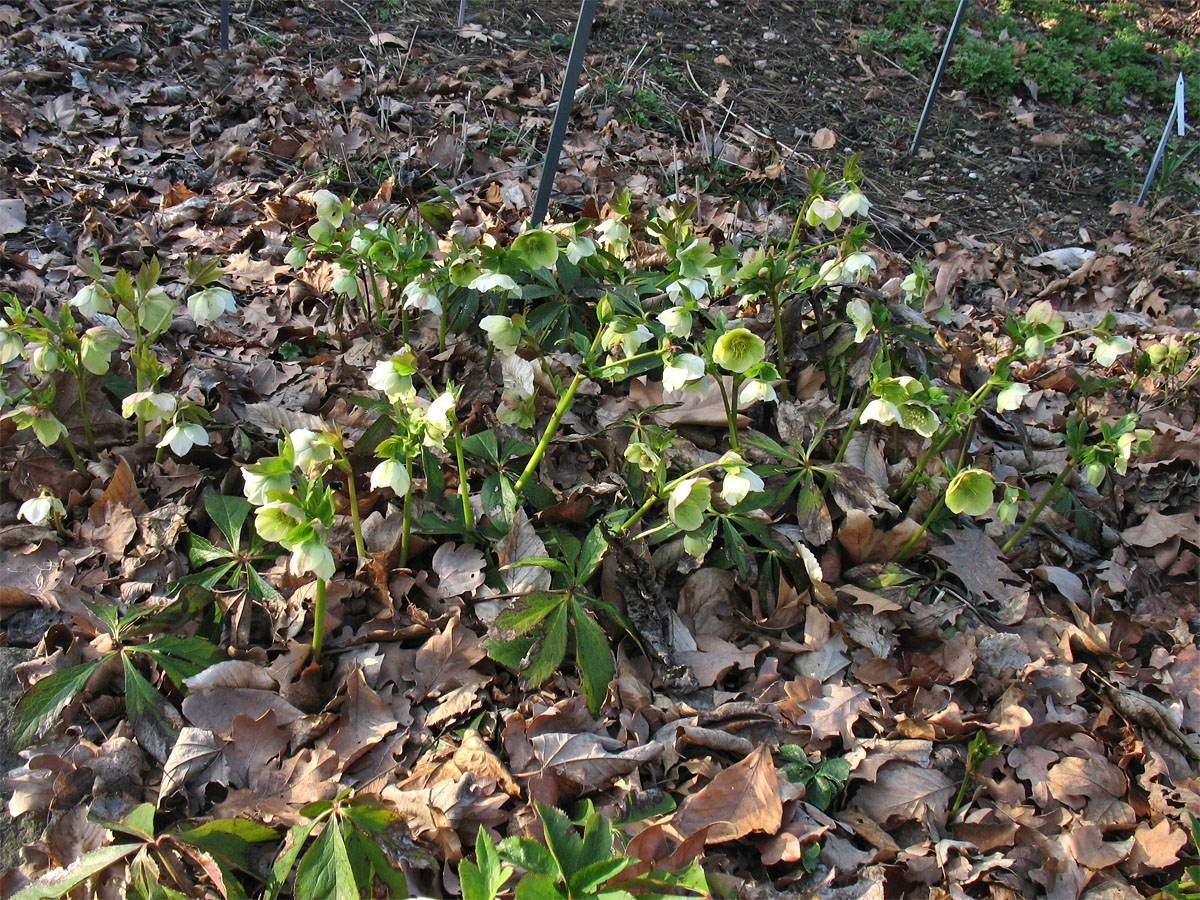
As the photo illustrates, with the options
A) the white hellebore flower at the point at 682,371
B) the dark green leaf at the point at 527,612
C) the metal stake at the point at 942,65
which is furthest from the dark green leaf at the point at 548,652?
the metal stake at the point at 942,65

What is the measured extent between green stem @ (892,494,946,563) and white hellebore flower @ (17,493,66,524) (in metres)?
1.90

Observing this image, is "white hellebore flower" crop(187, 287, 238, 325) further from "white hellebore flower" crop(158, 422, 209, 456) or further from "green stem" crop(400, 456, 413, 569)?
"green stem" crop(400, 456, 413, 569)

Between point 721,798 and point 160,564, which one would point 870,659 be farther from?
point 160,564

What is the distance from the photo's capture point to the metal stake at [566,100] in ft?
7.11

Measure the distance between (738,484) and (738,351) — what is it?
31cm

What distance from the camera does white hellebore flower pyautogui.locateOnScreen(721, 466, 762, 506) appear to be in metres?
1.55

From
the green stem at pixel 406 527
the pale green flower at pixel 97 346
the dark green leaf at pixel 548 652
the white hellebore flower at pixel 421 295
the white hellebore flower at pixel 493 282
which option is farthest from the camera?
the white hellebore flower at pixel 421 295

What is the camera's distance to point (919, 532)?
6.22ft

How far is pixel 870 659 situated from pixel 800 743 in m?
0.28

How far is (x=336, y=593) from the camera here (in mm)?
1705

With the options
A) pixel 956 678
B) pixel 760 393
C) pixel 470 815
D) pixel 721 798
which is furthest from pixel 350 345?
pixel 956 678

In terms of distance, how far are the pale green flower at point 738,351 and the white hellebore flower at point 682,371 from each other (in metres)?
0.07

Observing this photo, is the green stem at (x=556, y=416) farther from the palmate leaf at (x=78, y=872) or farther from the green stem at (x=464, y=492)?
the palmate leaf at (x=78, y=872)

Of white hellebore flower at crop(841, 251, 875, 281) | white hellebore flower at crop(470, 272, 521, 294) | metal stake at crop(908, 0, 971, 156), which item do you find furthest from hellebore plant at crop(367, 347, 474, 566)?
metal stake at crop(908, 0, 971, 156)
